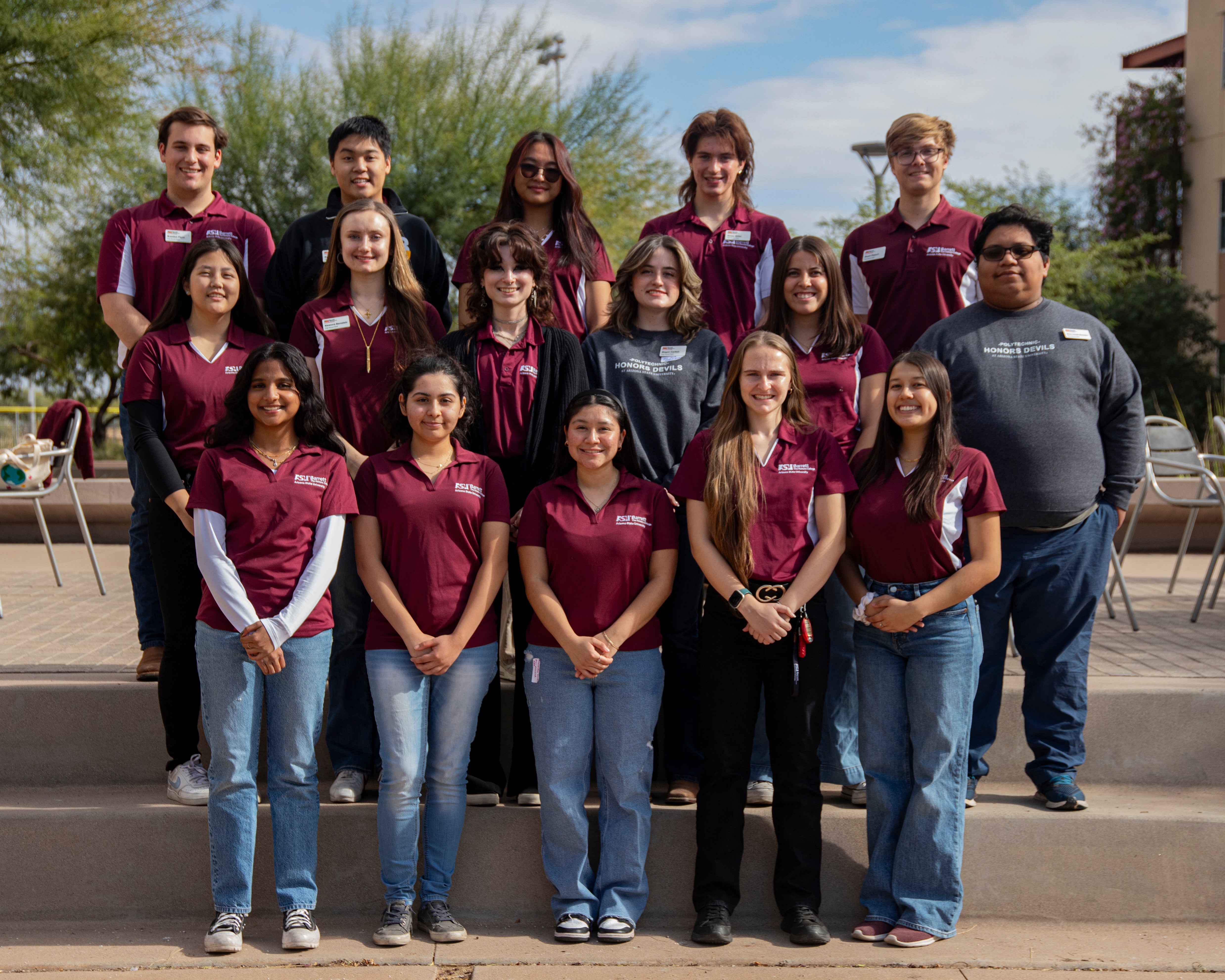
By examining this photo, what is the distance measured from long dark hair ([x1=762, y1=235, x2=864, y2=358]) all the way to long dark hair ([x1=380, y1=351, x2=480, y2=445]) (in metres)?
1.18

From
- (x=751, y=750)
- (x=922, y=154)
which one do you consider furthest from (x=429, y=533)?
(x=922, y=154)

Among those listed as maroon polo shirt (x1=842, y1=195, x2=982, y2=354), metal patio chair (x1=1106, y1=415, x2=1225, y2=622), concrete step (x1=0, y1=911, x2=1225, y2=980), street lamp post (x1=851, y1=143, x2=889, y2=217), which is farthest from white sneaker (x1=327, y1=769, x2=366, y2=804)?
street lamp post (x1=851, y1=143, x2=889, y2=217)

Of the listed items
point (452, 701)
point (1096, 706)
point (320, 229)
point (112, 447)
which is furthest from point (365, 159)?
point (112, 447)

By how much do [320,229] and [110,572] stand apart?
4774 millimetres

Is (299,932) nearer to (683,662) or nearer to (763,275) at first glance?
(683,662)

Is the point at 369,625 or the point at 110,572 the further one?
the point at 110,572

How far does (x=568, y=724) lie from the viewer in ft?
12.3

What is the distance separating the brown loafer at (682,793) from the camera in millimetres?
4105

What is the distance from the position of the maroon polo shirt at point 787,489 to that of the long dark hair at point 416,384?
31.7 inches

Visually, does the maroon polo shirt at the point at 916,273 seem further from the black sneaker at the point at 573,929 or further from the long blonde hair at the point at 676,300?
the black sneaker at the point at 573,929

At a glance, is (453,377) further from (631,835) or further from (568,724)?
(631,835)

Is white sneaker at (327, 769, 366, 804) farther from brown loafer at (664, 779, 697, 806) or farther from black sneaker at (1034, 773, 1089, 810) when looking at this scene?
black sneaker at (1034, 773, 1089, 810)

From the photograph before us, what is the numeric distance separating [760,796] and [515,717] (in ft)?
3.17

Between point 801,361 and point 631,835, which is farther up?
point 801,361
